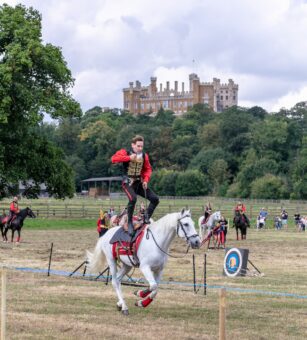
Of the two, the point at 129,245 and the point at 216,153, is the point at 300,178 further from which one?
the point at 129,245

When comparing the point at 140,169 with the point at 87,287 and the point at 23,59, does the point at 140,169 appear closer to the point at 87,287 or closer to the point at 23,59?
the point at 87,287

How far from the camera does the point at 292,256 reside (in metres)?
31.0

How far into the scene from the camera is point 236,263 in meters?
22.1

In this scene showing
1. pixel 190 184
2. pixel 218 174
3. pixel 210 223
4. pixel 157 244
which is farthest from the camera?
pixel 218 174

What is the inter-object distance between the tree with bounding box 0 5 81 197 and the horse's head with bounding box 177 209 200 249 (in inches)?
1221

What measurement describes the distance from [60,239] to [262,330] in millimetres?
27194

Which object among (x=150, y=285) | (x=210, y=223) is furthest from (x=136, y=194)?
(x=210, y=223)

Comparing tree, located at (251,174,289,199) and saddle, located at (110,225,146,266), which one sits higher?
tree, located at (251,174,289,199)

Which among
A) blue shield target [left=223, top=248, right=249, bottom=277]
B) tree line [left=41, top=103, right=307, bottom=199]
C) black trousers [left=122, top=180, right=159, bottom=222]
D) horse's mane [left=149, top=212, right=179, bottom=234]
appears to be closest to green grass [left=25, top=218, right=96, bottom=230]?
blue shield target [left=223, top=248, right=249, bottom=277]

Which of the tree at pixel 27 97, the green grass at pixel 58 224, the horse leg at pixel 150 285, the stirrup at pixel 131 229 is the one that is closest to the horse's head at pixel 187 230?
the horse leg at pixel 150 285

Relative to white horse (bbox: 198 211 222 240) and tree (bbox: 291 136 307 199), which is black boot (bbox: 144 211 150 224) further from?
tree (bbox: 291 136 307 199)

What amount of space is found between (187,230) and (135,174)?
1.57 m

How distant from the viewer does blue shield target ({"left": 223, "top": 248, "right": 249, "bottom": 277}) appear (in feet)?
72.0

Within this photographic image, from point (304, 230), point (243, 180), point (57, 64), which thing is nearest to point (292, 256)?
point (57, 64)
